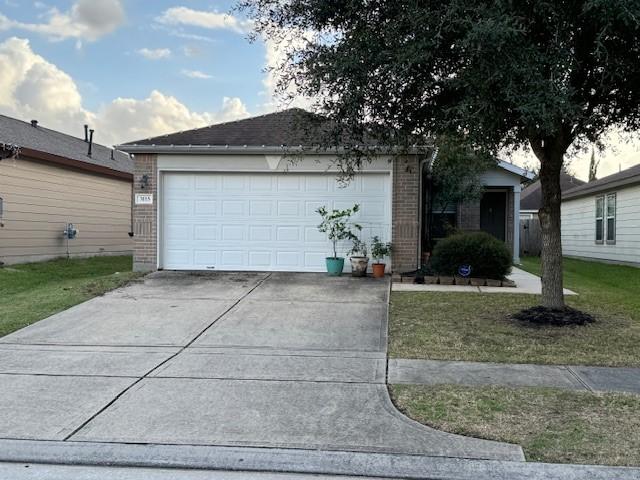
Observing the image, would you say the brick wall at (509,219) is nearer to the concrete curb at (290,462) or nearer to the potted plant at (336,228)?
the potted plant at (336,228)

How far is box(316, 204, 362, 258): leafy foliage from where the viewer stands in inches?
495

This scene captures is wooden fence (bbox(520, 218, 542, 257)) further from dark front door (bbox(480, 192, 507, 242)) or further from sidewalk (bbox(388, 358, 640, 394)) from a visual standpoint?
sidewalk (bbox(388, 358, 640, 394))

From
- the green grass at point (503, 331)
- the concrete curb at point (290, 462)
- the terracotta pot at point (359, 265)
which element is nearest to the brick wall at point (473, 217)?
the terracotta pot at point (359, 265)

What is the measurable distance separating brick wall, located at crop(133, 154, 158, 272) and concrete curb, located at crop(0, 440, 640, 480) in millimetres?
9027

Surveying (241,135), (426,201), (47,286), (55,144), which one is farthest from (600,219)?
(55,144)

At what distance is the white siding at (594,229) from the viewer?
17641mm

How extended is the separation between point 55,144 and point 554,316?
16934 millimetres

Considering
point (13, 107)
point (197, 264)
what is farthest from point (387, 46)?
point (13, 107)

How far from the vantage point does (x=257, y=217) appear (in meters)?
13.1

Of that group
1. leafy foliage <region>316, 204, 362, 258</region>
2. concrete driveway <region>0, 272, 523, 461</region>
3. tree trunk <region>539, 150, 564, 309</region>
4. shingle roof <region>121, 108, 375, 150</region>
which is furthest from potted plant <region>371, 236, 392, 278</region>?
tree trunk <region>539, 150, 564, 309</region>

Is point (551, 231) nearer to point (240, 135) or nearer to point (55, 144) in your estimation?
point (240, 135)

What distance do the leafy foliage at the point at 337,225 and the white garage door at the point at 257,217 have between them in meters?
0.17

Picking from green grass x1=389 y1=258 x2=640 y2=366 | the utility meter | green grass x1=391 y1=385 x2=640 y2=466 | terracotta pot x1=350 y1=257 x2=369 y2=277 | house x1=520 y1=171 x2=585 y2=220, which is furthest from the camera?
house x1=520 y1=171 x2=585 y2=220

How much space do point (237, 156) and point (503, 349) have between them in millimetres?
8075
